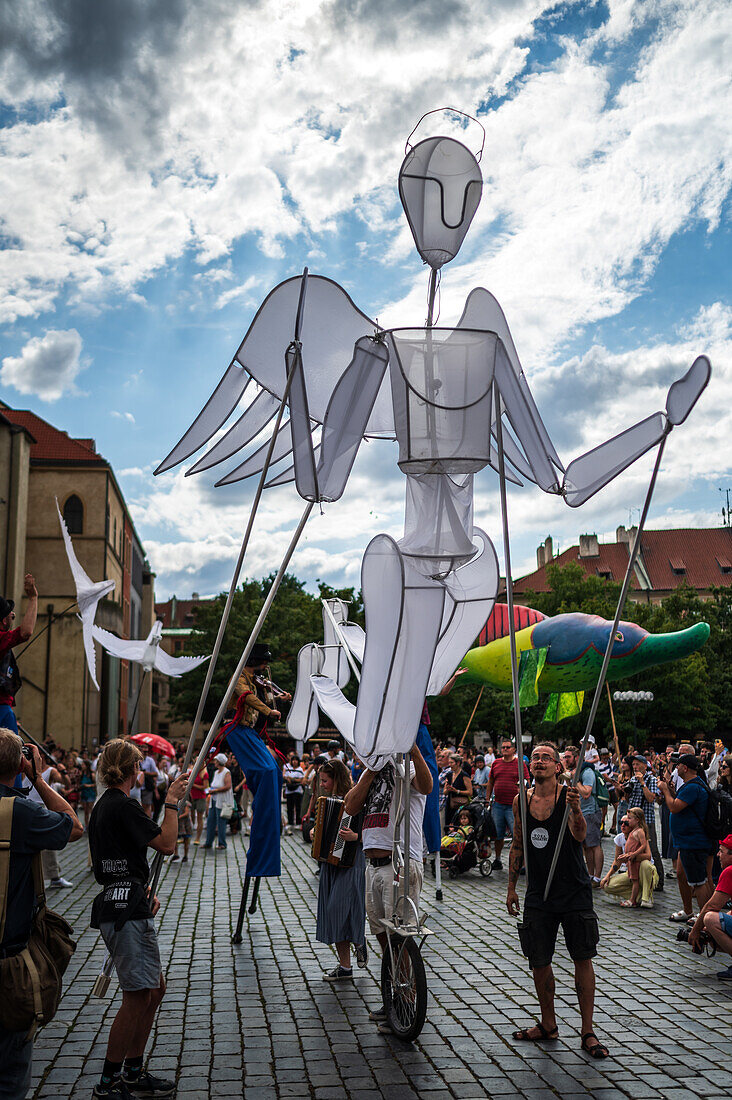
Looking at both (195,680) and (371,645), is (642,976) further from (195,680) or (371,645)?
(195,680)

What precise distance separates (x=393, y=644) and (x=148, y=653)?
389cm

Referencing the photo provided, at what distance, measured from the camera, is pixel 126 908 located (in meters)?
4.66

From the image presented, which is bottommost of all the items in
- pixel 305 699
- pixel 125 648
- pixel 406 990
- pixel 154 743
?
pixel 406 990

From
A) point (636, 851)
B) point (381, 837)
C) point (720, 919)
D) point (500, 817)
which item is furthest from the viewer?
point (500, 817)

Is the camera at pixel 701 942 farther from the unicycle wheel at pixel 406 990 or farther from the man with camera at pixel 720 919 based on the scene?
the unicycle wheel at pixel 406 990

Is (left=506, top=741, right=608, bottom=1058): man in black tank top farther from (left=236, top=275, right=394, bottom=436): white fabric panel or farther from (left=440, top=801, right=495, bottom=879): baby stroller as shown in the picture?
(left=440, top=801, right=495, bottom=879): baby stroller

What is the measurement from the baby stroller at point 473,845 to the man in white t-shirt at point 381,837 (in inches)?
295

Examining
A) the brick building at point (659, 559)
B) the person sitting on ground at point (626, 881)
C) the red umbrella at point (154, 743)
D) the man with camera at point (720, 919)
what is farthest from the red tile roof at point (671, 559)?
the man with camera at point (720, 919)

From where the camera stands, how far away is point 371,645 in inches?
204

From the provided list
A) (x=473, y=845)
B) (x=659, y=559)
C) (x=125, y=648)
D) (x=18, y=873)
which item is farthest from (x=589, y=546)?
(x=18, y=873)

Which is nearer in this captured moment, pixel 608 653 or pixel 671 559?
pixel 608 653

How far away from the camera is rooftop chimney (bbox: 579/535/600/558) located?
77000 millimetres

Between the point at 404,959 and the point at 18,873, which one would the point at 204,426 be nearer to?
the point at 18,873

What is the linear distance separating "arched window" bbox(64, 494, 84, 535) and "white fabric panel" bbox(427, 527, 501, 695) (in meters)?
36.3
